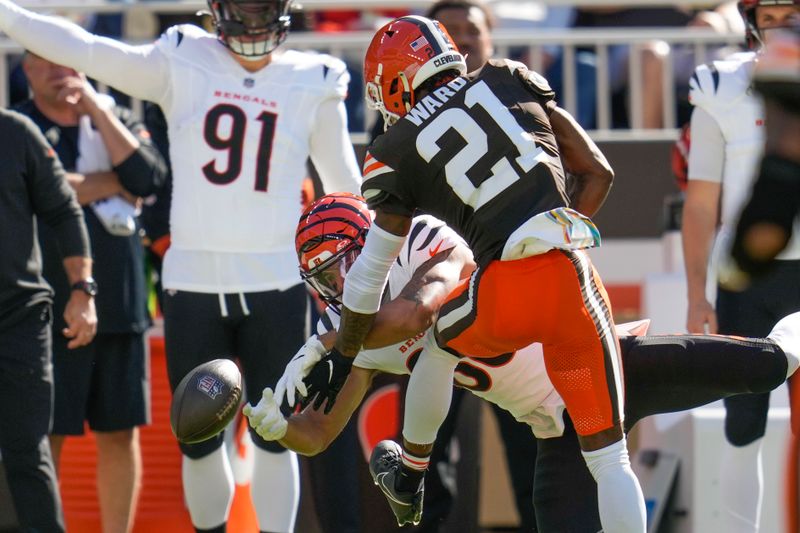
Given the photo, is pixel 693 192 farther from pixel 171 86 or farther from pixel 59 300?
pixel 59 300

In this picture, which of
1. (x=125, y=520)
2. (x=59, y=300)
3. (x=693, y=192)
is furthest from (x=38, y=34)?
(x=693, y=192)

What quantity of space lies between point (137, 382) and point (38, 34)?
4.58 ft

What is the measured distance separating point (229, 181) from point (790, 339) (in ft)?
6.42

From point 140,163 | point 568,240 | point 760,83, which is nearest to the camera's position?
point 760,83

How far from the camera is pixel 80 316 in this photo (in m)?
5.15

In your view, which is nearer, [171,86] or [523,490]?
[171,86]

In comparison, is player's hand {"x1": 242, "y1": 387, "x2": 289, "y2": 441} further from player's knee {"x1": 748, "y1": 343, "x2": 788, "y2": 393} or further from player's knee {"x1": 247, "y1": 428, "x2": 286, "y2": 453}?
player's knee {"x1": 748, "y1": 343, "x2": 788, "y2": 393}

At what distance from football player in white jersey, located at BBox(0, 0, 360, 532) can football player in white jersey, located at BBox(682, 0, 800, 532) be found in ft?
3.97

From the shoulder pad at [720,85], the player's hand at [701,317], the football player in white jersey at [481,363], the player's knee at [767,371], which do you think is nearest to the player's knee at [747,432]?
the player's hand at [701,317]

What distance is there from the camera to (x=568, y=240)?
389 cm

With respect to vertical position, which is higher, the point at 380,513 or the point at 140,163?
the point at 140,163

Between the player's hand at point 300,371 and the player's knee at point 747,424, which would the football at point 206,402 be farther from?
the player's knee at point 747,424

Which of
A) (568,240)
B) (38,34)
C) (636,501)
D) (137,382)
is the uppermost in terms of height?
(38,34)

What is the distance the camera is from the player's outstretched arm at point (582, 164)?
166 inches
